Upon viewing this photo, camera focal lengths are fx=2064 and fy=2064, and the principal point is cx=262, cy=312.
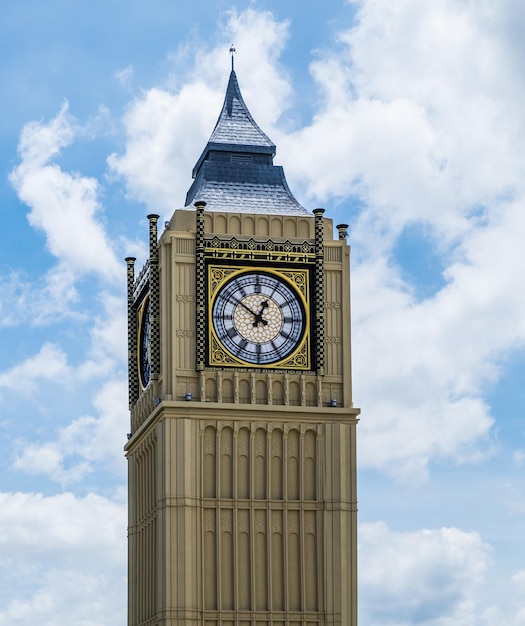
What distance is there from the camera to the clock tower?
6350 centimetres

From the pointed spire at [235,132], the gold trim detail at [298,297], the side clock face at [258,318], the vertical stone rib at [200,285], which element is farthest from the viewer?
the pointed spire at [235,132]

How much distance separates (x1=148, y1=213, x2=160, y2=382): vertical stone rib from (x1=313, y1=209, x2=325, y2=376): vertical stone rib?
5.05 meters

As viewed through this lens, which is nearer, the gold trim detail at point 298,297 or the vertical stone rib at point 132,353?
the gold trim detail at point 298,297

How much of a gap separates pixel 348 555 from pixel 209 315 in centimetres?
867

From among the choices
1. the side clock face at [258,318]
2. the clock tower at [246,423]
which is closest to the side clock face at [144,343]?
the clock tower at [246,423]

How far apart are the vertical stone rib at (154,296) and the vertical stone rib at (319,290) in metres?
5.05

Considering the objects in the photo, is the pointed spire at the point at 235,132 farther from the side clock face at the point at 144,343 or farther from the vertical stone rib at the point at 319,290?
the side clock face at the point at 144,343

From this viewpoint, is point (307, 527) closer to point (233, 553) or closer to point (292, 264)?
point (233, 553)

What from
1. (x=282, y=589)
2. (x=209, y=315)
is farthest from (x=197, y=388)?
(x=282, y=589)

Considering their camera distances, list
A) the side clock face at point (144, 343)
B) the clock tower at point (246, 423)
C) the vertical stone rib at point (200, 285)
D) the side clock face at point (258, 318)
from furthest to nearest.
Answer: the side clock face at point (144, 343)
the side clock face at point (258, 318)
the vertical stone rib at point (200, 285)
the clock tower at point (246, 423)

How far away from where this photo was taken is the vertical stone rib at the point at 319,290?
215 feet

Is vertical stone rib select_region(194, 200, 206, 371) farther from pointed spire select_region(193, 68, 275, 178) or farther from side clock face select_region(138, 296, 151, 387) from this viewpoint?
pointed spire select_region(193, 68, 275, 178)

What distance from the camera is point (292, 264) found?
65.9 meters

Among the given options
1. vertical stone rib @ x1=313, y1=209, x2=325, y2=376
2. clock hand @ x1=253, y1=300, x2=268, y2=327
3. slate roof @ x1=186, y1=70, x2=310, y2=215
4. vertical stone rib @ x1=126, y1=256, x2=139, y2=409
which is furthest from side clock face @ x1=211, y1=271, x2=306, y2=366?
vertical stone rib @ x1=126, y1=256, x2=139, y2=409
